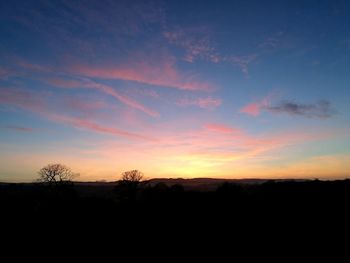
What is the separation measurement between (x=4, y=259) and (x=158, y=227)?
646 inches

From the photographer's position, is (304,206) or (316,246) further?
(304,206)

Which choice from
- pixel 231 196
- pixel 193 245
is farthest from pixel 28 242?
pixel 231 196

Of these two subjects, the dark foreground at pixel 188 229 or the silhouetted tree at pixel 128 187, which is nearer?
the dark foreground at pixel 188 229

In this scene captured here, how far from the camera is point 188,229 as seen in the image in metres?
34.8

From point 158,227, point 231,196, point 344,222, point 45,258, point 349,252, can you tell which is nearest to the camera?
point 349,252

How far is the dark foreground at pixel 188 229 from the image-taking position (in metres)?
26.6

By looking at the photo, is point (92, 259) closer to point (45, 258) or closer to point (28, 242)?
point (45, 258)

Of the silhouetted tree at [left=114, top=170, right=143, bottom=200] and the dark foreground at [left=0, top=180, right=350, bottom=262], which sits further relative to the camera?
the silhouetted tree at [left=114, top=170, right=143, bottom=200]

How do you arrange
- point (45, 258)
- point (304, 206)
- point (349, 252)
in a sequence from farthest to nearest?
A: point (304, 206) → point (45, 258) → point (349, 252)

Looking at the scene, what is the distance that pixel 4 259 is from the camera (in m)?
24.5

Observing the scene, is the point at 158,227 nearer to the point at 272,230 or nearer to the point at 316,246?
the point at 272,230

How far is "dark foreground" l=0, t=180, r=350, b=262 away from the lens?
87.4ft

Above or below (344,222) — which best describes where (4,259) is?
below

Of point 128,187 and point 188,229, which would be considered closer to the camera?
point 188,229
